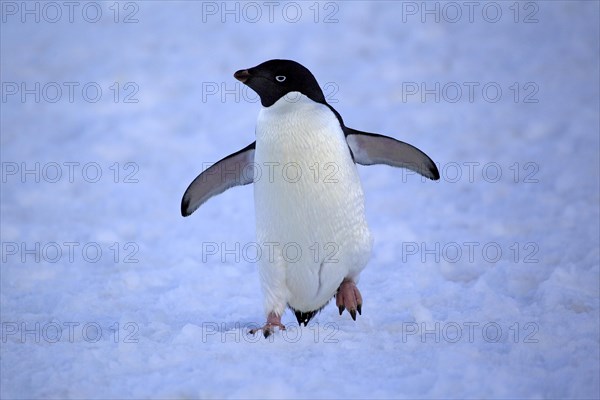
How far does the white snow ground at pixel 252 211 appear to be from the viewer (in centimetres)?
240

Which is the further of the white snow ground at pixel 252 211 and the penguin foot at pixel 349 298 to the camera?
the penguin foot at pixel 349 298

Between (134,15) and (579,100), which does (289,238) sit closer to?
(579,100)

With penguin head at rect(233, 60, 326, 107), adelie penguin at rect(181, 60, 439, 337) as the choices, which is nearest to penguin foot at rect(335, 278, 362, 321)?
adelie penguin at rect(181, 60, 439, 337)

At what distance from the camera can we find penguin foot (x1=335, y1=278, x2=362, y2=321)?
9.57ft

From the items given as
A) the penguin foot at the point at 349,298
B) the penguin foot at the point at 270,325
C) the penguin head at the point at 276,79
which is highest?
the penguin head at the point at 276,79

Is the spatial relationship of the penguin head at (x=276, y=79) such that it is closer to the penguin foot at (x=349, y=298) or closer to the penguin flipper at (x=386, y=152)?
the penguin flipper at (x=386, y=152)

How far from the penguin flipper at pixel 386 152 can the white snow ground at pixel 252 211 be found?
23.6 inches

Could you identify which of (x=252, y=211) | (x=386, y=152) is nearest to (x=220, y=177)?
(x=386, y=152)

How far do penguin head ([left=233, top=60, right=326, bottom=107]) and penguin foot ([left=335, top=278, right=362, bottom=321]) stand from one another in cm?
77

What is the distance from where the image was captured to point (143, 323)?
302 cm

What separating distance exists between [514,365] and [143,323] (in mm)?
1455

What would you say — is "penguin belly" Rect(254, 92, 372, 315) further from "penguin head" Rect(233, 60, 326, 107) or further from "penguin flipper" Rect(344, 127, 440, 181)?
"penguin flipper" Rect(344, 127, 440, 181)

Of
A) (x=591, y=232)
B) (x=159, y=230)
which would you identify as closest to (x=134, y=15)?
(x=159, y=230)

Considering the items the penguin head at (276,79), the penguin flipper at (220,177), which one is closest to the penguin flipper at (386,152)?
the penguin head at (276,79)
